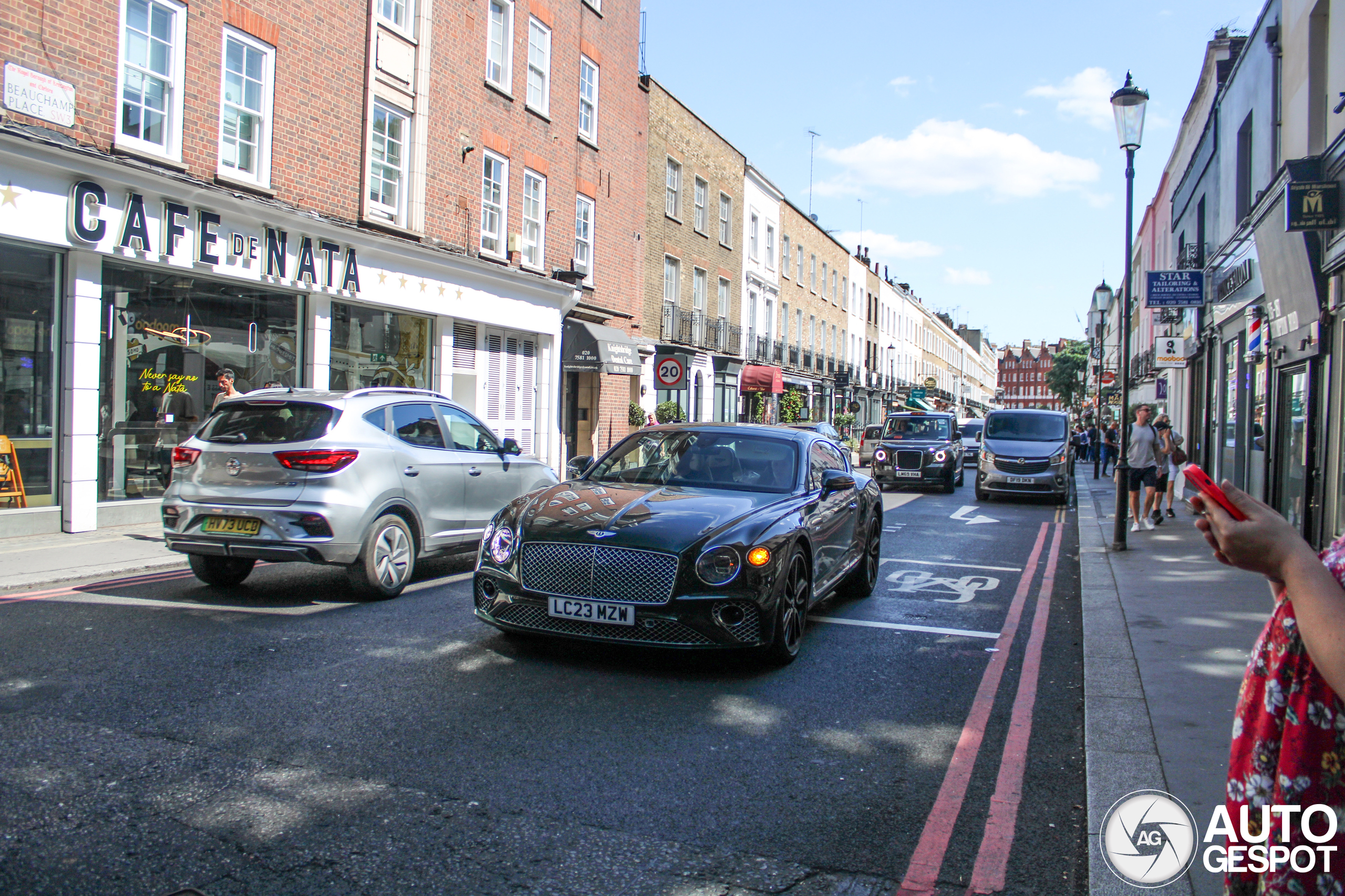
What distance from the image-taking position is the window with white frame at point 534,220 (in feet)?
67.2

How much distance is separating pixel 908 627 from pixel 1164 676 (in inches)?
77.4

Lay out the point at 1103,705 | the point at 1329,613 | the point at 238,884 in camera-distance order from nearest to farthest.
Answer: the point at 1329,613, the point at 238,884, the point at 1103,705

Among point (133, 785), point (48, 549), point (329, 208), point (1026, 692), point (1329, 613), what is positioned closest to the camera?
point (1329, 613)

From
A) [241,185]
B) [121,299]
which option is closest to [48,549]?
[121,299]

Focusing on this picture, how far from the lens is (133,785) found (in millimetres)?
3670

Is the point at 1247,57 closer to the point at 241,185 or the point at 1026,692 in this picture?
the point at 1026,692

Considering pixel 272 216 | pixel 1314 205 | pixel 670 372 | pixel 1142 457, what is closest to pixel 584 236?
pixel 670 372

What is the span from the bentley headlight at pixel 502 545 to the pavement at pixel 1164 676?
3.30m

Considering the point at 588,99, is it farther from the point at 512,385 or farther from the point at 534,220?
the point at 512,385

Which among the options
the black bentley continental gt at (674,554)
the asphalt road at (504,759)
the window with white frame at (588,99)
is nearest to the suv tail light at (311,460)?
the asphalt road at (504,759)

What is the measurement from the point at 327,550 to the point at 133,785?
3.49m

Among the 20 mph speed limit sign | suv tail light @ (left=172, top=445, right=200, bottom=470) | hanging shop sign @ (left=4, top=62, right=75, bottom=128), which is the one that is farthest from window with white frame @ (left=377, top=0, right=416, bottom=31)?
suv tail light @ (left=172, top=445, right=200, bottom=470)

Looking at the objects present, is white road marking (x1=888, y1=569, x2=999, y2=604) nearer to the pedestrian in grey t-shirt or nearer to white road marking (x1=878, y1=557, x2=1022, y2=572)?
white road marking (x1=878, y1=557, x2=1022, y2=572)

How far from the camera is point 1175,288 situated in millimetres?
15875
